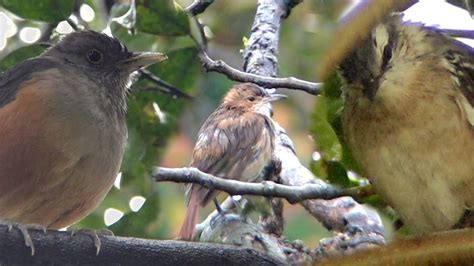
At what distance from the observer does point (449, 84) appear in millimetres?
725

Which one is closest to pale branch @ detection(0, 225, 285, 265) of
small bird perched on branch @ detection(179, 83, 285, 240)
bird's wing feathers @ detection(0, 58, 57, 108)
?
small bird perched on branch @ detection(179, 83, 285, 240)

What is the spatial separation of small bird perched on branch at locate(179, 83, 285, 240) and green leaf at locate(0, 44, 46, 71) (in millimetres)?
368

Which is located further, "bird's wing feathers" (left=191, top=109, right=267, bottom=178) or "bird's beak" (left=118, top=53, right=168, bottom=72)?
"bird's wing feathers" (left=191, top=109, right=267, bottom=178)

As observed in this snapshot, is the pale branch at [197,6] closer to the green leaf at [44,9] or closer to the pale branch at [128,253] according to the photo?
the green leaf at [44,9]

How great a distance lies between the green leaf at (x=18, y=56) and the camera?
1228mm

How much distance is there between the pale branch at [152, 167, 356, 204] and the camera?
806mm

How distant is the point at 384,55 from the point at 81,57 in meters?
1.11

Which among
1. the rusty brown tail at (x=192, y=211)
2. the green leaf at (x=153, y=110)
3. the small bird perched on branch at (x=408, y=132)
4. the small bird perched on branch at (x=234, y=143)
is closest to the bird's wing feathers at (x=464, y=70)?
the small bird perched on branch at (x=408, y=132)

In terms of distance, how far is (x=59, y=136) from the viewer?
49.1 inches

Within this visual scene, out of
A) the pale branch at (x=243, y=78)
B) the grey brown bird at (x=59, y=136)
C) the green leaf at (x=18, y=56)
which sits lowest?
the grey brown bird at (x=59, y=136)

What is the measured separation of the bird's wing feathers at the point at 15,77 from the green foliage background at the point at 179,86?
120 millimetres

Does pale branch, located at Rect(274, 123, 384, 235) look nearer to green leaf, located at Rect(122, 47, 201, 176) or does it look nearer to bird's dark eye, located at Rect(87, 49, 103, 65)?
green leaf, located at Rect(122, 47, 201, 176)

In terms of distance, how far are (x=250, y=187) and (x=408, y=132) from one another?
1.20 ft

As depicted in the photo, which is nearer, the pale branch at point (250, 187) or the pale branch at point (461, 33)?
the pale branch at point (461, 33)
